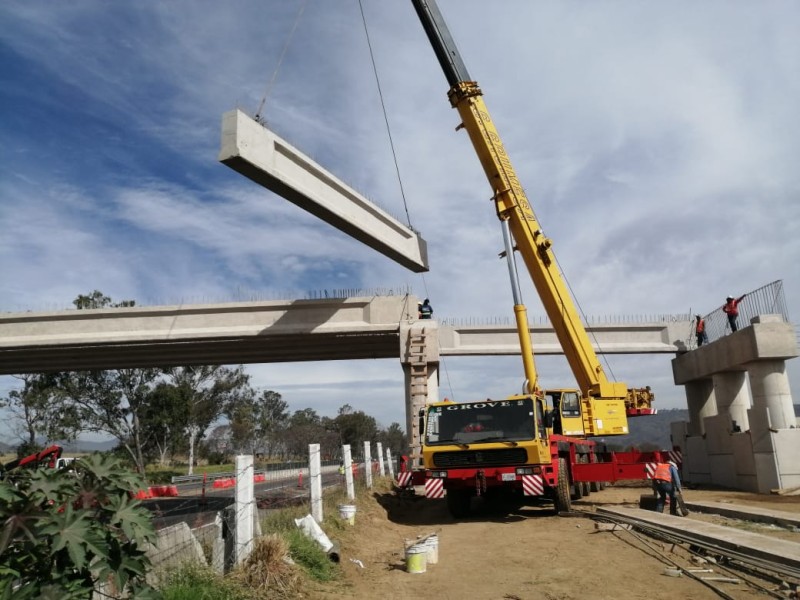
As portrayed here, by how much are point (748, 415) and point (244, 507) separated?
1710 cm

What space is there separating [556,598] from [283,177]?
35.7 ft

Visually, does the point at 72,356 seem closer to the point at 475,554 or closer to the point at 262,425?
the point at 475,554

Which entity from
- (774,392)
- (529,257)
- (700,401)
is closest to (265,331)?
(529,257)

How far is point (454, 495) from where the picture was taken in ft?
42.1

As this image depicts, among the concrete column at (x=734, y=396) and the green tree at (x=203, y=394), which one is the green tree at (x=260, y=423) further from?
the concrete column at (x=734, y=396)

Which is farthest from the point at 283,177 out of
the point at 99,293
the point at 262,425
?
the point at 262,425

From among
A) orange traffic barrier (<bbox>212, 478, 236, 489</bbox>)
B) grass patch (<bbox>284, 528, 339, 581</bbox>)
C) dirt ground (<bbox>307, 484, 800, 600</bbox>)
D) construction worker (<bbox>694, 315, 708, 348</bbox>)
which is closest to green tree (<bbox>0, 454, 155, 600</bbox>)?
dirt ground (<bbox>307, 484, 800, 600</bbox>)

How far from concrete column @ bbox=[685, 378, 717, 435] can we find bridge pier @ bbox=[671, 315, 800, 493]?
11cm

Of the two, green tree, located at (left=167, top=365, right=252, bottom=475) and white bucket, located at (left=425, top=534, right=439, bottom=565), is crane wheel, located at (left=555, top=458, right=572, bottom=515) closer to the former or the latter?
white bucket, located at (left=425, top=534, right=439, bottom=565)

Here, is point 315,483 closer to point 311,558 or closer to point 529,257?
point 311,558

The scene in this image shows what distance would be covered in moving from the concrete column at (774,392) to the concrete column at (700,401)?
5391 mm

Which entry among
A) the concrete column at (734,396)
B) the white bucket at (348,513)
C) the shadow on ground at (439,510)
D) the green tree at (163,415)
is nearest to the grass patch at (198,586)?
the white bucket at (348,513)

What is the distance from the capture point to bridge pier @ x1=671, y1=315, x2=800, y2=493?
17109mm

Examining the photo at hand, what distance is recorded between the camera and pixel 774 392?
17.6 m
